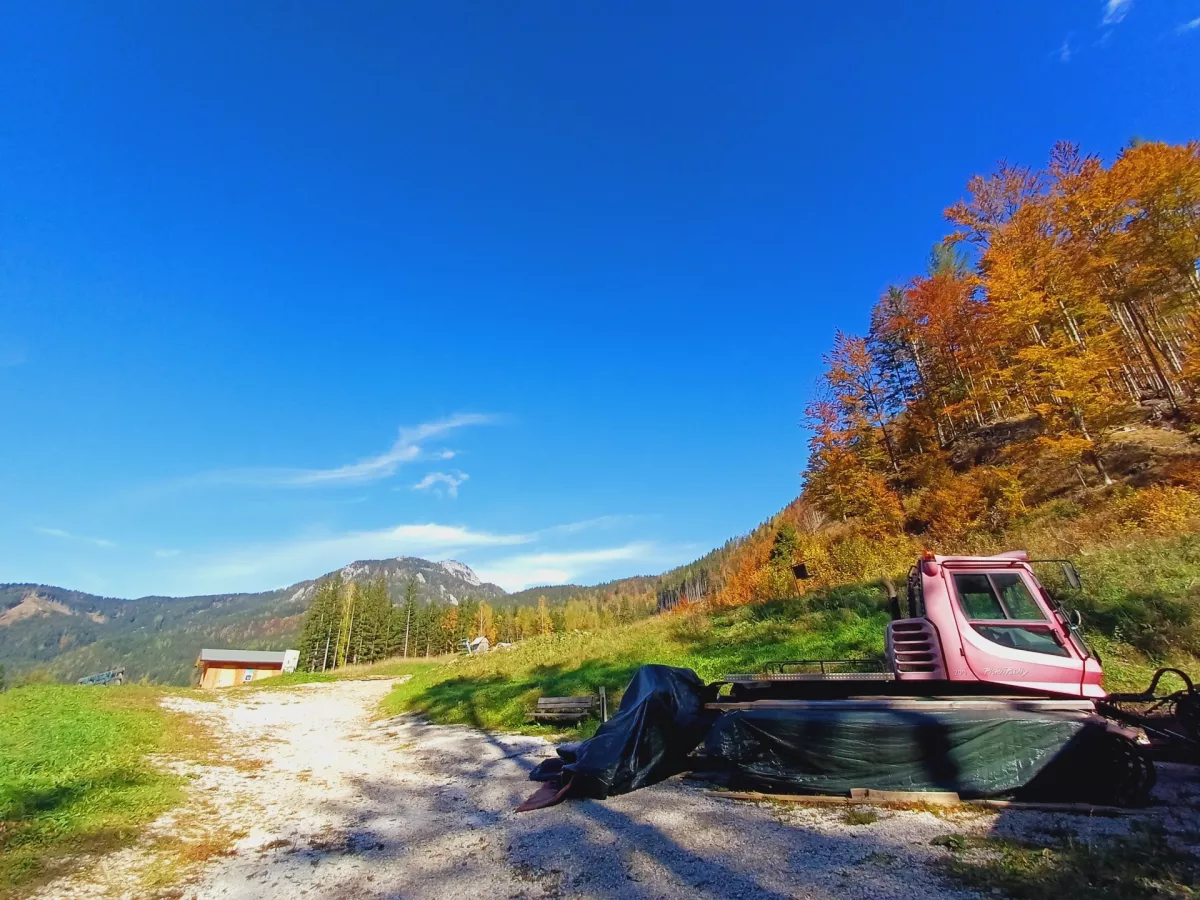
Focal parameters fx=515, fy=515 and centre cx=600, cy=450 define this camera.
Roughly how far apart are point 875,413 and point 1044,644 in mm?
20009

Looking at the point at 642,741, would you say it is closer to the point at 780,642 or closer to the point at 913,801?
the point at 913,801

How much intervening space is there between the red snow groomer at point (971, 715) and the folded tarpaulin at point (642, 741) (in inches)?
25.9

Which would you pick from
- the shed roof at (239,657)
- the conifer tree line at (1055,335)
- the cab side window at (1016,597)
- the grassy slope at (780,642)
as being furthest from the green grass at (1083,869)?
the shed roof at (239,657)

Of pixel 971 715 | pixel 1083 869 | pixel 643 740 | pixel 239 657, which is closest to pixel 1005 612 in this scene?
pixel 971 715

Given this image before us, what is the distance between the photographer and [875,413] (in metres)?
25.0

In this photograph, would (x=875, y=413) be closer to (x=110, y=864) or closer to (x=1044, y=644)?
(x=1044, y=644)

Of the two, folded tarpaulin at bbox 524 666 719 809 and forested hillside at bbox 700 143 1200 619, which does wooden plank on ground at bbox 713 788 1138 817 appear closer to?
folded tarpaulin at bbox 524 666 719 809

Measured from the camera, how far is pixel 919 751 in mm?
6203

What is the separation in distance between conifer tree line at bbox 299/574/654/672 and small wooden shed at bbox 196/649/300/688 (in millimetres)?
9000

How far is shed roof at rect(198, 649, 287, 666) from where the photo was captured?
175ft

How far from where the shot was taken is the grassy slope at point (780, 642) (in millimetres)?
A: 10305

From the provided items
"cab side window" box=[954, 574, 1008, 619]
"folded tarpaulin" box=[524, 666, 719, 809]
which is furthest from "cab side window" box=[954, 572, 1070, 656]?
"folded tarpaulin" box=[524, 666, 719, 809]

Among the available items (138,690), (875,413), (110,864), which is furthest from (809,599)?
(138,690)

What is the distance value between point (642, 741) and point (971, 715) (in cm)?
434
